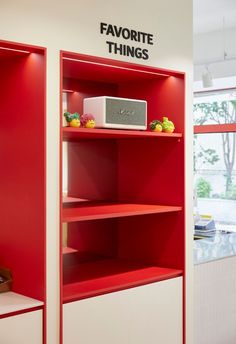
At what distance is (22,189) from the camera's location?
2551 millimetres

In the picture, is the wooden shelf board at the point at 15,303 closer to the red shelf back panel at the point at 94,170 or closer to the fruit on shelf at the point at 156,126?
the red shelf back panel at the point at 94,170

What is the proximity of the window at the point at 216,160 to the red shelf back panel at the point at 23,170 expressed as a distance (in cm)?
463

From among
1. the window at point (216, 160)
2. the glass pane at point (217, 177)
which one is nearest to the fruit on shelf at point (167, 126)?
the window at point (216, 160)

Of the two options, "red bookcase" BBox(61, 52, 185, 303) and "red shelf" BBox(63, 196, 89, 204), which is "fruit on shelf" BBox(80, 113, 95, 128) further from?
"red shelf" BBox(63, 196, 89, 204)

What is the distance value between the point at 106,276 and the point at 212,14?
3388mm

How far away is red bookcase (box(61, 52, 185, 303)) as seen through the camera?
2.95 meters

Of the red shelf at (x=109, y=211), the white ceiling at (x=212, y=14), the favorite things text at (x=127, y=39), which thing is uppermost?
the white ceiling at (x=212, y=14)

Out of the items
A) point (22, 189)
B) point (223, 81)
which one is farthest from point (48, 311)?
point (223, 81)

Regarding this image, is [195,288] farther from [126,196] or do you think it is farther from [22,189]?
[22,189]

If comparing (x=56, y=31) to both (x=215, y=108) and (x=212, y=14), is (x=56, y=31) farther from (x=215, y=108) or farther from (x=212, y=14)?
(x=215, y=108)

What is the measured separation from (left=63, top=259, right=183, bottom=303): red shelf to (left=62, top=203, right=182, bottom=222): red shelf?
376mm

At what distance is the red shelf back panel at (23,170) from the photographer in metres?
2.45

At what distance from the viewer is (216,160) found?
7.44 metres

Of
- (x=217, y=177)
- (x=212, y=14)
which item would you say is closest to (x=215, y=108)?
(x=217, y=177)
